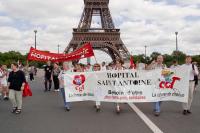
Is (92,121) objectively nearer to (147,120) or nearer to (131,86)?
(147,120)

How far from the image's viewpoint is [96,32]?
7969 centimetres

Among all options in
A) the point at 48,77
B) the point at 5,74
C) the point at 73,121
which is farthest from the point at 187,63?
the point at 48,77

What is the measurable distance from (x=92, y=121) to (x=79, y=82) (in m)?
2.97

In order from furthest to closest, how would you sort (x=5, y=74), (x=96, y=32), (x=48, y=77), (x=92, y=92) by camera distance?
(x=96, y=32) < (x=48, y=77) < (x=5, y=74) < (x=92, y=92)

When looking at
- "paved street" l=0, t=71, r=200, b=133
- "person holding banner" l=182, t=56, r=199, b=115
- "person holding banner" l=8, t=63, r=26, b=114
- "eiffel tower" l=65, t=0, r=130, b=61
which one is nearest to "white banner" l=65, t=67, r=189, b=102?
"person holding banner" l=182, t=56, r=199, b=115

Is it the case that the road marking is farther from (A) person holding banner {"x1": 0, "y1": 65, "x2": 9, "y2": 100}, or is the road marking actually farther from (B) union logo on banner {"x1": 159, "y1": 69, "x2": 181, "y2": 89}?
(A) person holding banner {"x1": 0, "y1": 65, "x2": 9, "y2": 100}

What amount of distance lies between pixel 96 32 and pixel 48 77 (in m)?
58.2

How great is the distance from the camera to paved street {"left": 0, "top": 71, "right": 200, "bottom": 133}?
347 inches

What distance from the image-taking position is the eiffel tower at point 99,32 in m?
77.5

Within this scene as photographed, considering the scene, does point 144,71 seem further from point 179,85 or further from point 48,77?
point 48,77

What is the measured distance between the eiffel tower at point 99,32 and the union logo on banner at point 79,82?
62.6m

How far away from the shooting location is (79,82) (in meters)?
13.0

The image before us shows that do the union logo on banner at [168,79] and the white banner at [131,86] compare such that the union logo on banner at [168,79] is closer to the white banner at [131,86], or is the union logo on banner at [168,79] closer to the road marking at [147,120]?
the white banner at [131,86]

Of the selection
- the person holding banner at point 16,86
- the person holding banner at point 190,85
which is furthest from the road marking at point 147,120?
the person holding banner at point 16,86
